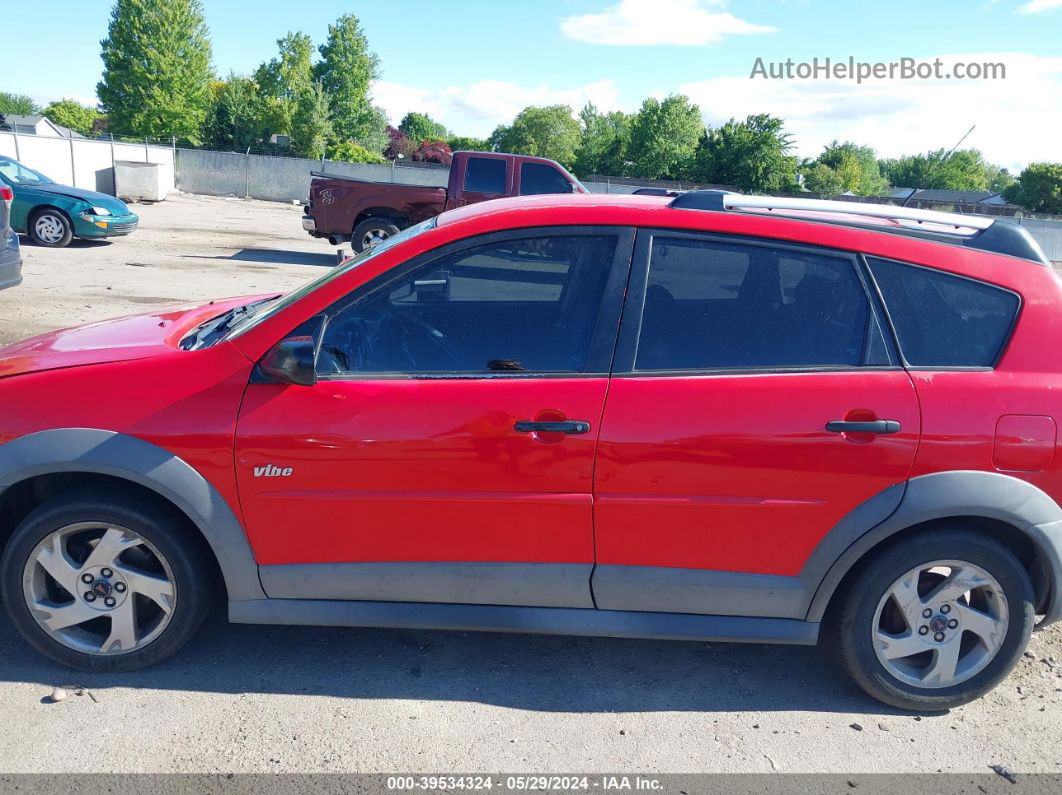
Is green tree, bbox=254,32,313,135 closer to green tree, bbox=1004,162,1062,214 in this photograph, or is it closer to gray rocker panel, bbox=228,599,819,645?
green tree, bbox=1004,162,1062,214

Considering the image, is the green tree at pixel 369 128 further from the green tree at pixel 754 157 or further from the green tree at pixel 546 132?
the green tree at pixel 754 157

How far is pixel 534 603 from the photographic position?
3.20m

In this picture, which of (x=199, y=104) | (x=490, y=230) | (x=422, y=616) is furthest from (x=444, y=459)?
(x=199, y=104)

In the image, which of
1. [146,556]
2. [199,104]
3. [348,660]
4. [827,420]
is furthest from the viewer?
[199,104]

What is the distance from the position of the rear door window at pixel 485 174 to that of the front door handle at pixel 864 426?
40.7ft

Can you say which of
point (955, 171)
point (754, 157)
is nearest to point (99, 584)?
point (754, 157)

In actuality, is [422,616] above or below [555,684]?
above

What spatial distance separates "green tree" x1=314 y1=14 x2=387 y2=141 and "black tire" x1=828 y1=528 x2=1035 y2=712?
71.3 meters

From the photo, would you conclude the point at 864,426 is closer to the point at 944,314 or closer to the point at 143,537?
the point at 944,314

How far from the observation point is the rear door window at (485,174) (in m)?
14.8

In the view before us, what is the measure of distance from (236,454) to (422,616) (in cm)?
88

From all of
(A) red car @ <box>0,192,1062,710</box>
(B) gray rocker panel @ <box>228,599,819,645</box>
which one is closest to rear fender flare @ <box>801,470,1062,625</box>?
(A) red car @ <box>0,192,1062,710</box>

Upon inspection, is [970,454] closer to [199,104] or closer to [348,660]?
[348,660]

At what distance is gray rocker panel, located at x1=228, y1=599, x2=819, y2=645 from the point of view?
10.4 feet
